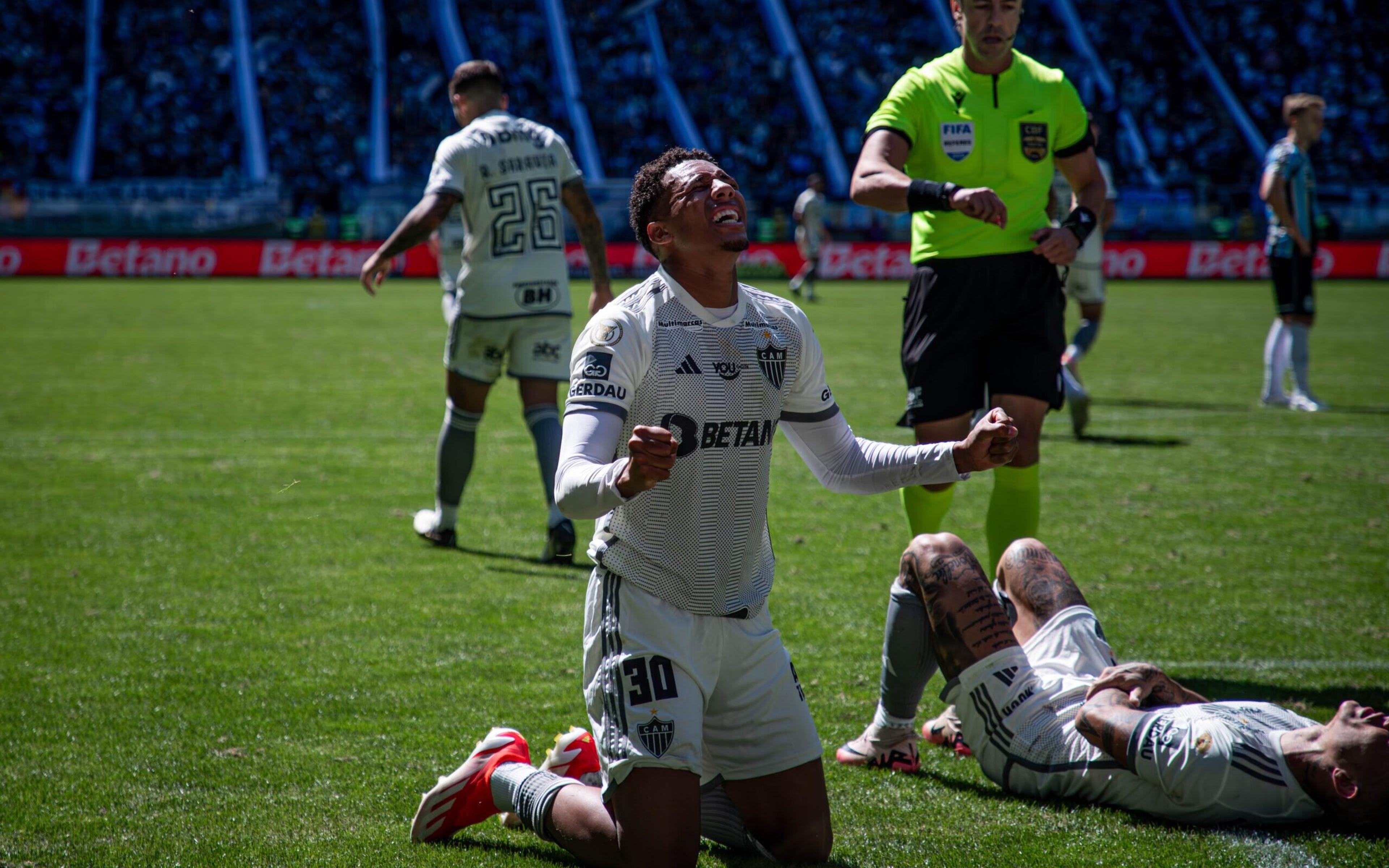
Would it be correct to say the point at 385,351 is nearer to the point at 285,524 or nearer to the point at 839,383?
the point at 839,383

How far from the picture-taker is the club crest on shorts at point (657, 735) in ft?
8.95

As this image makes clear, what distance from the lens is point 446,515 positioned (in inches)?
243

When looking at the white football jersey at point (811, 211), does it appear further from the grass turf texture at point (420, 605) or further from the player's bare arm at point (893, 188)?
the player's bare arm at point (893, 188)

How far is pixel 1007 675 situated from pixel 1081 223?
5.90 ft

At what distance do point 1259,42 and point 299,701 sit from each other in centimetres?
3963

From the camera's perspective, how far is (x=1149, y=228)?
97.7 ft

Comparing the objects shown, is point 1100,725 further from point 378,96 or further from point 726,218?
point 378,96

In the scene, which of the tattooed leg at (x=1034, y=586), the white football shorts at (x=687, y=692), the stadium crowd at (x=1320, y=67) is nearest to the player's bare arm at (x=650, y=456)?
the white football shorts at (x=687, y=692)

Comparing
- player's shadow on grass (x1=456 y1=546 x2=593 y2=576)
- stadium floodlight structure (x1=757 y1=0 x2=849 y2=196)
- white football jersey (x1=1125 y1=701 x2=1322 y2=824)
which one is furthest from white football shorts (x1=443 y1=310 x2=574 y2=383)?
stadium floodlight structure (x1=757 y1=0 x2=849 y2=196)

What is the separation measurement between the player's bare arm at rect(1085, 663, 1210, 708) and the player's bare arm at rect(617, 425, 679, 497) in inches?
59.1

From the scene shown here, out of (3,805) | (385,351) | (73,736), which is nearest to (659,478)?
(3,805)

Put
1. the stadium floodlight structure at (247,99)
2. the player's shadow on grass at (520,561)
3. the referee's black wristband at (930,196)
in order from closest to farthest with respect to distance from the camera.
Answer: the referee's black wristband at (930,196) → the player's shadow on grass at (520,561) → the stadium floodlight structure at (247,99)

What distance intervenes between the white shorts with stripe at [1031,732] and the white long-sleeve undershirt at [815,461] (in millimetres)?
599

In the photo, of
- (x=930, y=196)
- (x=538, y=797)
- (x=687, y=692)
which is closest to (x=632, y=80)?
(x=930, y=196)
